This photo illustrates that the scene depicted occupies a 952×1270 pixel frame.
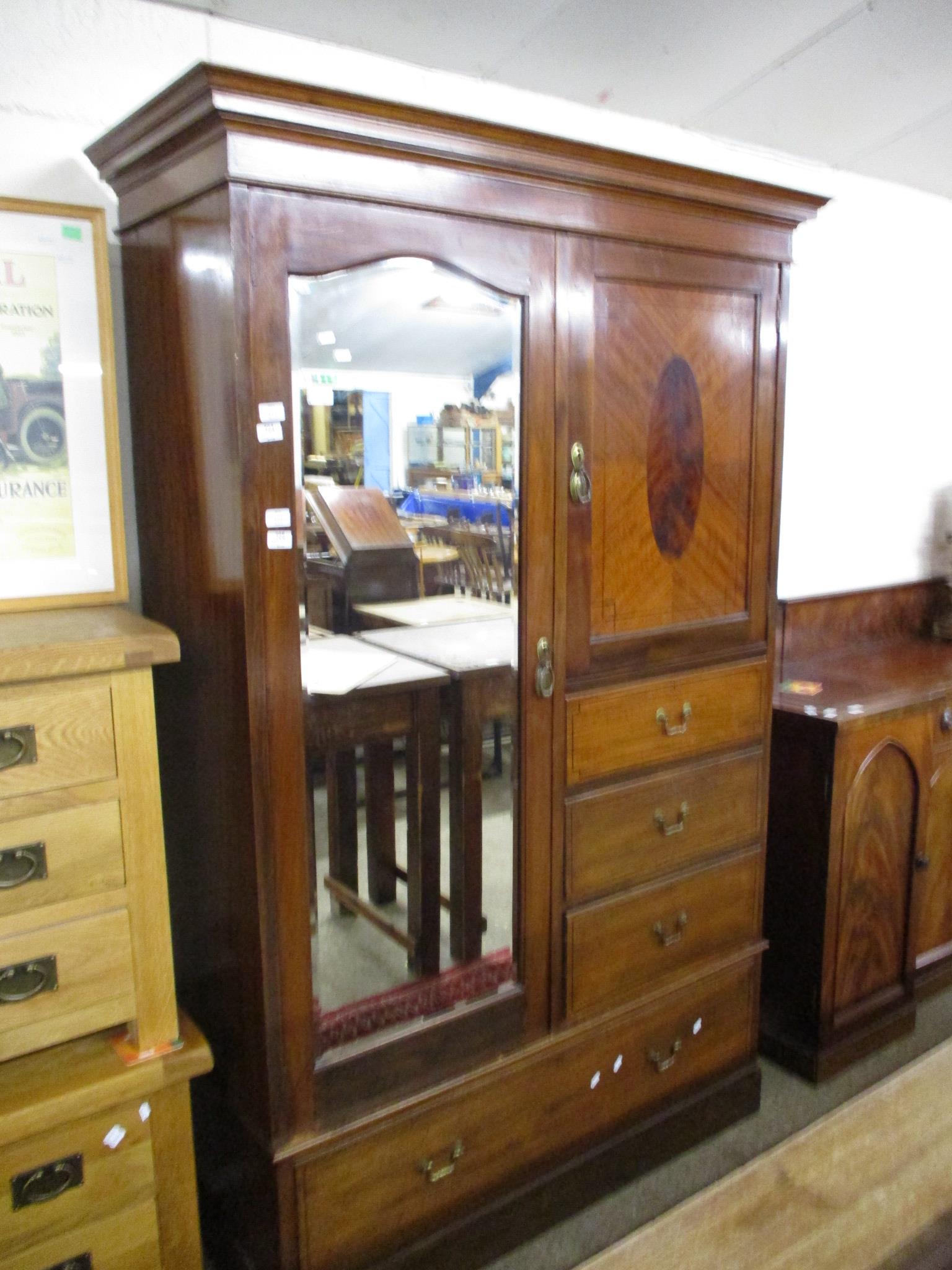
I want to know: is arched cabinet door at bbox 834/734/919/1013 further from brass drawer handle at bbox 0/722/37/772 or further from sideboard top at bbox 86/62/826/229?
brass drawer handle at bbox 0/722/37/772

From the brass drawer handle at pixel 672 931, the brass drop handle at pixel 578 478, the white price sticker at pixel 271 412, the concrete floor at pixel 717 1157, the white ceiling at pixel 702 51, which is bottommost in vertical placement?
the concrete floor at pixel 717 1157

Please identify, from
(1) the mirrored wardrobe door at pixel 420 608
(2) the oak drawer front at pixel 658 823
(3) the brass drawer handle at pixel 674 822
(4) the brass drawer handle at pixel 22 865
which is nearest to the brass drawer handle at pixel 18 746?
(4) the brass drawer handle at pixel 22 865

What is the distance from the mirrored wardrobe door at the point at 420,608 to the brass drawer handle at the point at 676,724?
0.26m

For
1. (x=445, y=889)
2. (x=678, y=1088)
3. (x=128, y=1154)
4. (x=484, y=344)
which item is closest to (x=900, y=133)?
(x=484, y=344)

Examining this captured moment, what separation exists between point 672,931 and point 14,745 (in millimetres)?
→ 1230

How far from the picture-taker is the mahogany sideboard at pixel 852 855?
213cm

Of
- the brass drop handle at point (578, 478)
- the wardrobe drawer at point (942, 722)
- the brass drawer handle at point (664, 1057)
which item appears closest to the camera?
the brass drop handle at point (578, 478)

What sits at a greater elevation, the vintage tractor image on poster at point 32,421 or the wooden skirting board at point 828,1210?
the vintage tractor image on poster at point 32,421

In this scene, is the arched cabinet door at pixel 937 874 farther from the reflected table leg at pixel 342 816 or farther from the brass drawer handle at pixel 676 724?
the reflected table leg at pixel 342 816

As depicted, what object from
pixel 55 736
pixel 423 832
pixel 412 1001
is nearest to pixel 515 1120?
pixel 412 1001

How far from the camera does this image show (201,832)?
1.55m

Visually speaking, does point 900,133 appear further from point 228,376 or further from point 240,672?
point 240,672

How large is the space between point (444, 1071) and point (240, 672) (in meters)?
0.76

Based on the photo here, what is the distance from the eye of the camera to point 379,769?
153 centimetres
